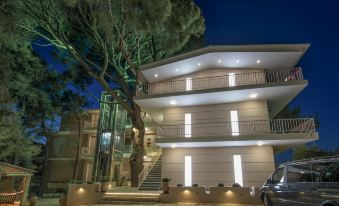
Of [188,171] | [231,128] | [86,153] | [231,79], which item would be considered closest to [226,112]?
[231,128]

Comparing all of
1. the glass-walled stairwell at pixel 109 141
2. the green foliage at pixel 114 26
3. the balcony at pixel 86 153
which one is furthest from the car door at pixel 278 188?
the balcony at pixel 86 153

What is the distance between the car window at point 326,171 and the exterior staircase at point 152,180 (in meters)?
10.5

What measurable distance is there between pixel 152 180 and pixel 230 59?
390 inches

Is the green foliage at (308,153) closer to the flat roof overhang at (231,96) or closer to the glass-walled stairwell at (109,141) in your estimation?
the flat roof overhang at (231,96)

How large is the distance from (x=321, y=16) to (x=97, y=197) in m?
71.0

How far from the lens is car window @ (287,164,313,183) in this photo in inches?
223

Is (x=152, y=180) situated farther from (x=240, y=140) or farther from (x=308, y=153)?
(x=308, y=153)

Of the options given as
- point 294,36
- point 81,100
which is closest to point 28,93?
point 81,100

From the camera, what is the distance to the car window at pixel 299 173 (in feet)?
18.6

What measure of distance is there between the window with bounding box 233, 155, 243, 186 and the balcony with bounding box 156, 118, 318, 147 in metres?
0.93

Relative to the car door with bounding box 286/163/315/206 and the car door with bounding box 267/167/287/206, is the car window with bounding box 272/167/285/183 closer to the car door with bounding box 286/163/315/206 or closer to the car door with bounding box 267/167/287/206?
the car door with bounding box 267/167/287/206

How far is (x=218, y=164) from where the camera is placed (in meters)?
13.7

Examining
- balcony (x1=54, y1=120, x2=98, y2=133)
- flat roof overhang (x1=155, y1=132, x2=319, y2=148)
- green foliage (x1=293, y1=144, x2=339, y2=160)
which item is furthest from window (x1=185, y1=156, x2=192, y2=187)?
balcony (x1=54, y1=120, x2=98, y2=133)

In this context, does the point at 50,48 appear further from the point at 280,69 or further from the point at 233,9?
the point at 233,9
